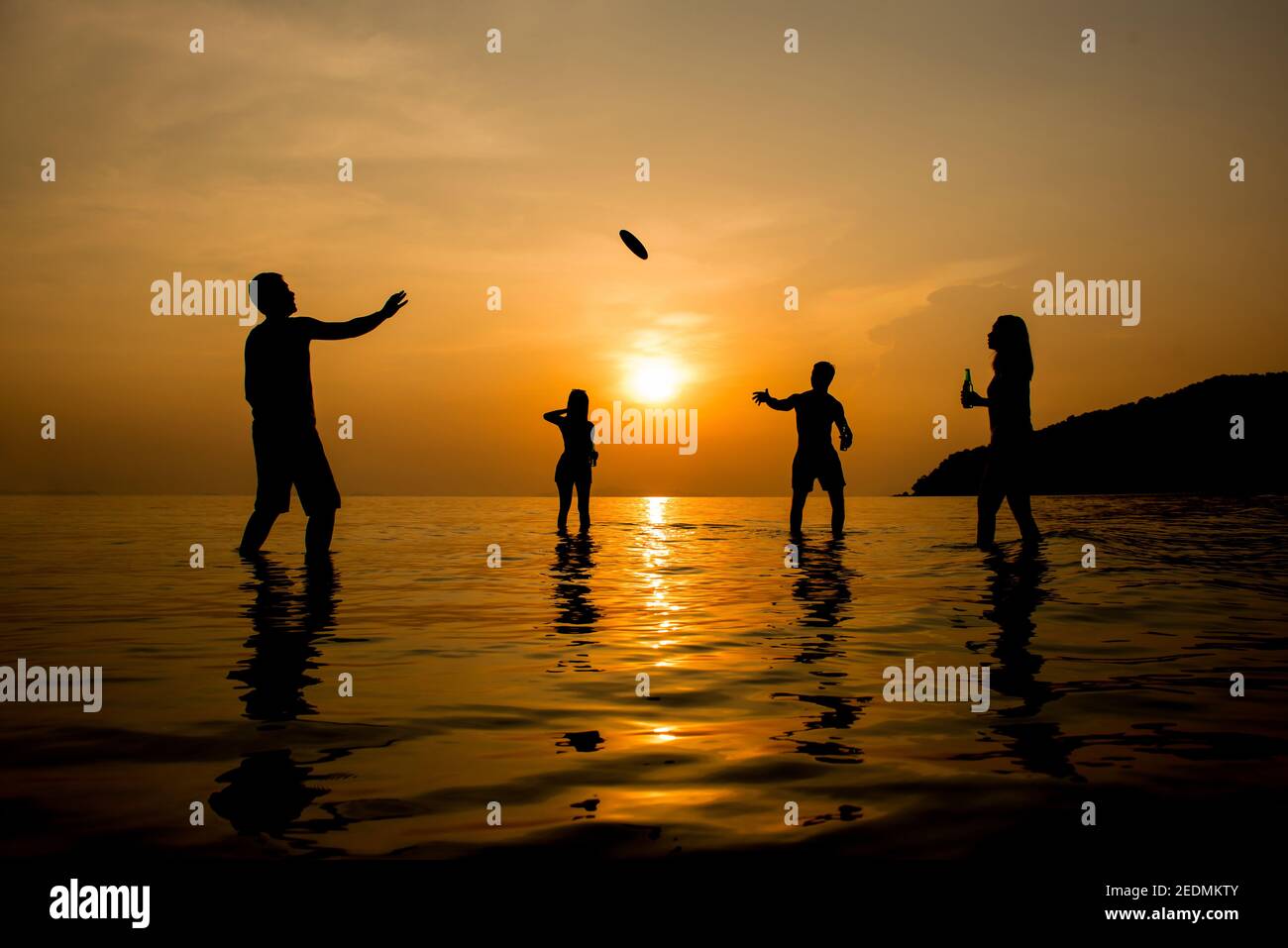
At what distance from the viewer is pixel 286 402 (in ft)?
32.9

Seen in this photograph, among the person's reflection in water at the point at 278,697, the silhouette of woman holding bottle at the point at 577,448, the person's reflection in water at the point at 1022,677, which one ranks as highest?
the silhouette of woman holding bottle at the point at 577,448

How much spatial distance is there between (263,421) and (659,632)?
5771mm

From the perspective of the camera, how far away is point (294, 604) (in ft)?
25.2

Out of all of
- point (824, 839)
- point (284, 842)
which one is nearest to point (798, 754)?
point (824, 839)

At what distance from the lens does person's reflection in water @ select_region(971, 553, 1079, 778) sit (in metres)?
3.45

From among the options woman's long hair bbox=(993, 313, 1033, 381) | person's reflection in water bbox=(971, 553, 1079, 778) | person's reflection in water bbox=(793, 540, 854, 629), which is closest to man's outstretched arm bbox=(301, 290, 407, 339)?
person's reflection in water bbox=(793, 540, 854, 629)

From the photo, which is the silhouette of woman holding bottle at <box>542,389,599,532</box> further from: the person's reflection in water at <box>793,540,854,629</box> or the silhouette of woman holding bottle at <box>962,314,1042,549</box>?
the silhouette of woman holding bottle at <box>962,314,1042,549</box>

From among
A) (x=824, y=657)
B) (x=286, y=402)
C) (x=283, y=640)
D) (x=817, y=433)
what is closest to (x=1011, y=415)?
(x=817, y=433)

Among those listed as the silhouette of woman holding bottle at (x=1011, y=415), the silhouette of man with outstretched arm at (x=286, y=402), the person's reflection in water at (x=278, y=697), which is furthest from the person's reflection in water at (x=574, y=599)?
the silhouette of woman holding bottle at (x=1011, y=415)

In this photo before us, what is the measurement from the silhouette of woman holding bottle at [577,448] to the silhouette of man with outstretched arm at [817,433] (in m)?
4.18

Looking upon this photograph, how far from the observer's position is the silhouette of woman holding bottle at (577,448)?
18047 millimetres

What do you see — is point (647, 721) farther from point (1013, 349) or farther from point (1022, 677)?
point (1013, 349)

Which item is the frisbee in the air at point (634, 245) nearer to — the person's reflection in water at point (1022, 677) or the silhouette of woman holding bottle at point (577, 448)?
the silhouette of woman holding bottle at point (577, 448)
